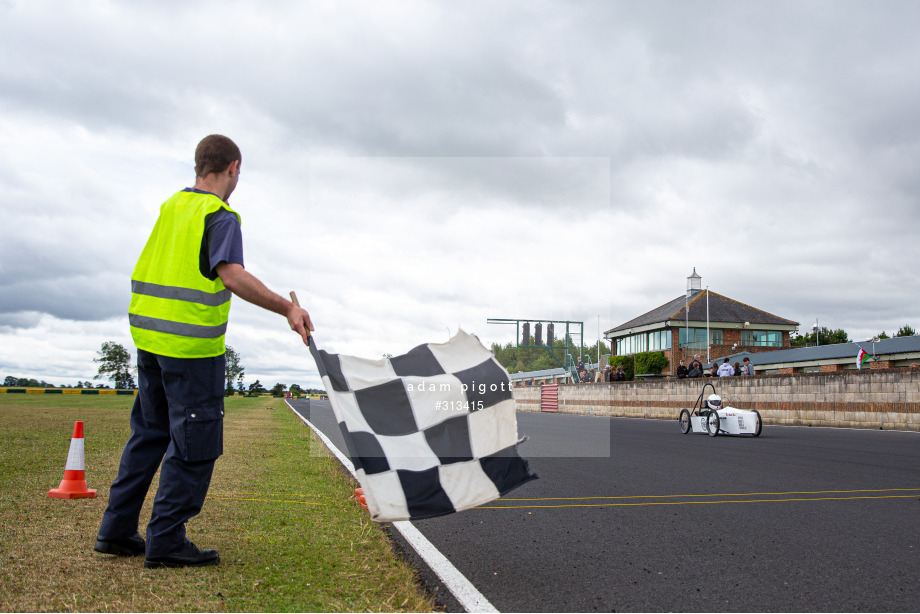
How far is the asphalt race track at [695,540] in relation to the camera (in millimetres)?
3113

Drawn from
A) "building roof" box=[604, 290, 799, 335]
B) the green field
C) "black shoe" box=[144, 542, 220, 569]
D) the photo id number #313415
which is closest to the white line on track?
the green field

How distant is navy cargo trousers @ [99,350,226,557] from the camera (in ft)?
10.5

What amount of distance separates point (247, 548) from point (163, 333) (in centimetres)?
126

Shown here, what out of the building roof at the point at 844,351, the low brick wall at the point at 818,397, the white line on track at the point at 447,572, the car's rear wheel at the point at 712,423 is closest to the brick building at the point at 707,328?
the building roof at the point at 844,351

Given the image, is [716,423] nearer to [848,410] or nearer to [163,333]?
[848,410]

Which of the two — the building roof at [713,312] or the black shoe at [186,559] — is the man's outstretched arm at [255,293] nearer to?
the black shoe at [186,559]

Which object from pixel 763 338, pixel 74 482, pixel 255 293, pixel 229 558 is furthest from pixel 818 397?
pixel 763 338

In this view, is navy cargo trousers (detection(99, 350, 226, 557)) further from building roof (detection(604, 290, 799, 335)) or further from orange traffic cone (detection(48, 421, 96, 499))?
building roof (detection(604, 290, 799, 335))

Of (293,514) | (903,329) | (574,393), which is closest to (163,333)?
(293,514)

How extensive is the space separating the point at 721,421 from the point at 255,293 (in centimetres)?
1319

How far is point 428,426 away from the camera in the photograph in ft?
11.3

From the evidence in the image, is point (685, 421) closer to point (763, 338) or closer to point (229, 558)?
point (229, 558)

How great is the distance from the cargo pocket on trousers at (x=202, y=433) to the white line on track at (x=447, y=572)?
69 centimetres

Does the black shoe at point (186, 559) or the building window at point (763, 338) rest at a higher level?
the building window at point (763, 338)
